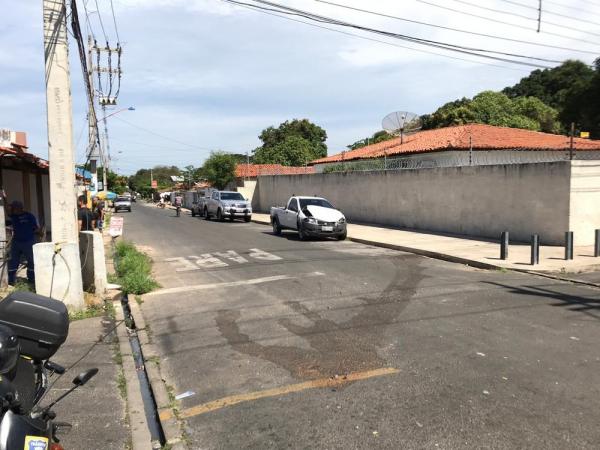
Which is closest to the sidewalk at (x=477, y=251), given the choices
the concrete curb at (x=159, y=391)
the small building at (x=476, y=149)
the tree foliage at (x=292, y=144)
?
the small building at (x=476, y=149)

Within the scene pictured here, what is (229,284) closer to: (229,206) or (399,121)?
(229,206)

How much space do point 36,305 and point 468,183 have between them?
16921 mm

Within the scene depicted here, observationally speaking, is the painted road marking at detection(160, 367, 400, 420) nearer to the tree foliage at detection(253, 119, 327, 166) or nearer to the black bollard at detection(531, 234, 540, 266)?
the black bollard at detection(531, 234, 540, 266)

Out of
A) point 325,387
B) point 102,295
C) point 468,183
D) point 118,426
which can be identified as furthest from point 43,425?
point 468,183

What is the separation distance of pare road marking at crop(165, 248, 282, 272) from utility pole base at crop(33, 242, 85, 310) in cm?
453

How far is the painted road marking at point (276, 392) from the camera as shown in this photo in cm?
446

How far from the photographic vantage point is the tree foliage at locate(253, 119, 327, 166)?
6469cm

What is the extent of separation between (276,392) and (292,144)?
6189 cm

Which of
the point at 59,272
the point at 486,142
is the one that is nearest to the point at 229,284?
the point at 59,272

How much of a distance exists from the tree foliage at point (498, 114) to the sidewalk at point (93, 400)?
3651 centimetres

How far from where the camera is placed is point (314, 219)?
18172mm

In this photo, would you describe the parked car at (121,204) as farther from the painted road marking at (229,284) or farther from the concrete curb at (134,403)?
the concrete curb at (134,403)

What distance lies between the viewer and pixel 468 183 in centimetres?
1833

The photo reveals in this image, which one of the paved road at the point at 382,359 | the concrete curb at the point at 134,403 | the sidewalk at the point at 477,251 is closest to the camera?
the paved road at the point at 382,359
